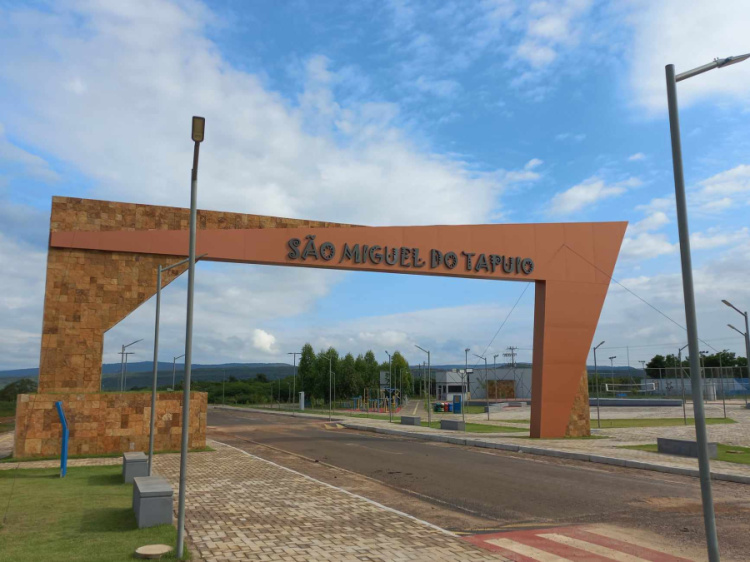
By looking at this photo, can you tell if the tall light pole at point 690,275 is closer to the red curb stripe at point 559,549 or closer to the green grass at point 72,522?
the red curb stripe at point 559,549

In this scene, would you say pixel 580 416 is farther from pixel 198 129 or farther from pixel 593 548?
pixel 198 129

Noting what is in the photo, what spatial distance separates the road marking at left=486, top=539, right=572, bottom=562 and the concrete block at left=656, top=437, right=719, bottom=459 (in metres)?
14.4

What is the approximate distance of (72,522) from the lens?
10.4 meters

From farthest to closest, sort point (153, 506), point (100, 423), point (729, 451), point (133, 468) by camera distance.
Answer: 1. point (729, 451)
2. point (100, 423)
3. point (133, 468)
4. point (153, 506)

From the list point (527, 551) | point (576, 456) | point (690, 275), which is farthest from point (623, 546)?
point (576, 456)

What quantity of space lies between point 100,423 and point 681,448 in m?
21.6

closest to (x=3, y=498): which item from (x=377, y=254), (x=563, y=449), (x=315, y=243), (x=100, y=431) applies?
(x=100, y=431)

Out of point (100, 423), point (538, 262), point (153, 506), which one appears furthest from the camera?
point (538, 262)

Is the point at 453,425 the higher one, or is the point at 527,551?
the point at 527,551

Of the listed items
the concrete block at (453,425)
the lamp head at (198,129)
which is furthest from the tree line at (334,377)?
the lamp head at (198,129)

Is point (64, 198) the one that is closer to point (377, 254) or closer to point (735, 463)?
point (377, 254)

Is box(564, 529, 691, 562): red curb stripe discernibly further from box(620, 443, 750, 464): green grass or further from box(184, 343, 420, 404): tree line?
box(184, 343, 420, 404): tree line

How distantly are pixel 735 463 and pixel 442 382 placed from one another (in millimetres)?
80242

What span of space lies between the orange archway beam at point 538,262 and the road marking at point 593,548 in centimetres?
1639
